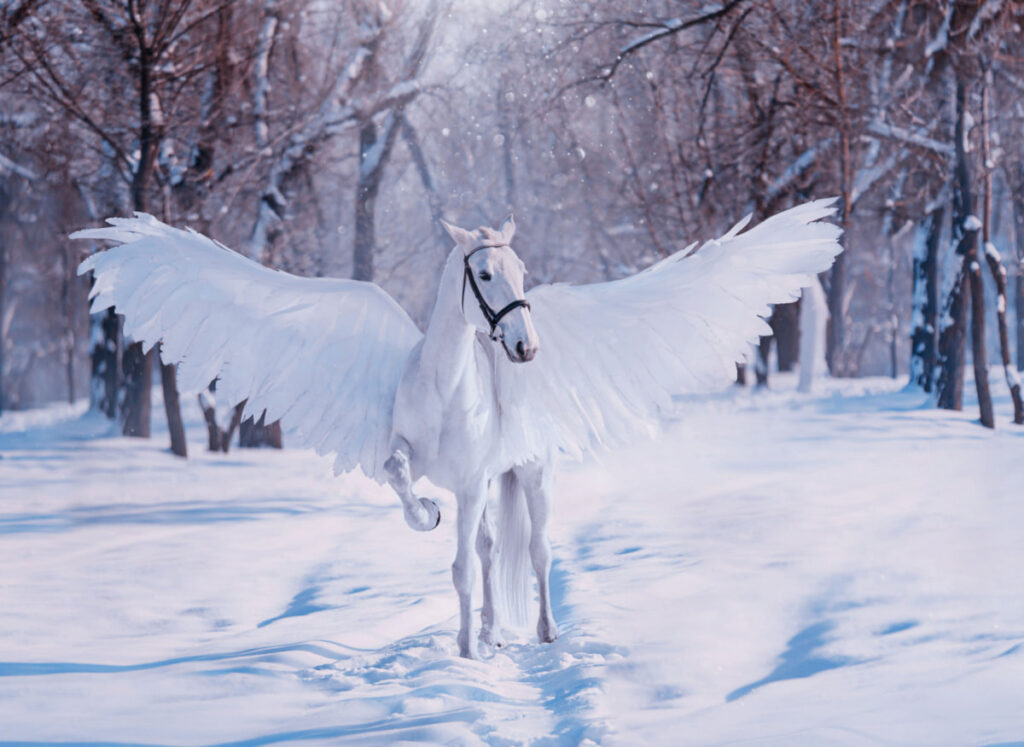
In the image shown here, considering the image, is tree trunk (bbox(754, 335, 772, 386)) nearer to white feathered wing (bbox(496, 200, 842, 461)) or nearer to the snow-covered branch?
the snow-covered branch

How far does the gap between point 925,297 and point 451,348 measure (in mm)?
16138

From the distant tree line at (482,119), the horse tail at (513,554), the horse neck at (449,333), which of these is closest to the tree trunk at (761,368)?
the distant tree line at (482,119)

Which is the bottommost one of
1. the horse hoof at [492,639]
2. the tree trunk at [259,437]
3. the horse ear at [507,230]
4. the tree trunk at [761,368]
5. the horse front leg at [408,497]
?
the horse hoof at [492,639]

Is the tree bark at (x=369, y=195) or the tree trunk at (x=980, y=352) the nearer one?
the tree trunk at (x=980, y=352)

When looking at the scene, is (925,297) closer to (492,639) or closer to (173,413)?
(173,413)

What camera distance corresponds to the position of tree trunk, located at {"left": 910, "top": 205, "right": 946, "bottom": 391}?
1788cm

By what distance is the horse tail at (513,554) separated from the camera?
6109mm

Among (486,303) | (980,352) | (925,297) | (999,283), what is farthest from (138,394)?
(925,297)

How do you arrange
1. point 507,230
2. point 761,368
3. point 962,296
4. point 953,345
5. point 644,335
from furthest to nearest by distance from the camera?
point 761,368 → point 953,345 → point 962,296 → point 644,335 → point 507,230

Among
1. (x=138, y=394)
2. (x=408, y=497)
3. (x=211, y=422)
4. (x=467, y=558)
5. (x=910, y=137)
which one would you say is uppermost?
(x=910, y=137)

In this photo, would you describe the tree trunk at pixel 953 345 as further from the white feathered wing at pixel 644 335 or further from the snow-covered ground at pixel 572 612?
the white feathered wing at pixel 644 335

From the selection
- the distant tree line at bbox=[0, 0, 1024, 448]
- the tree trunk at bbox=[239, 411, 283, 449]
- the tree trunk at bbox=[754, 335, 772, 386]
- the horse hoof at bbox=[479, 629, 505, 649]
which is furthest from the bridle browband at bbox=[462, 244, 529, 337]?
the tree trunk at bbox=[754, 335, 772, 386]

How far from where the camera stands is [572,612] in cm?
625

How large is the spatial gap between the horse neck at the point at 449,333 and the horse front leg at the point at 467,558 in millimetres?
699
